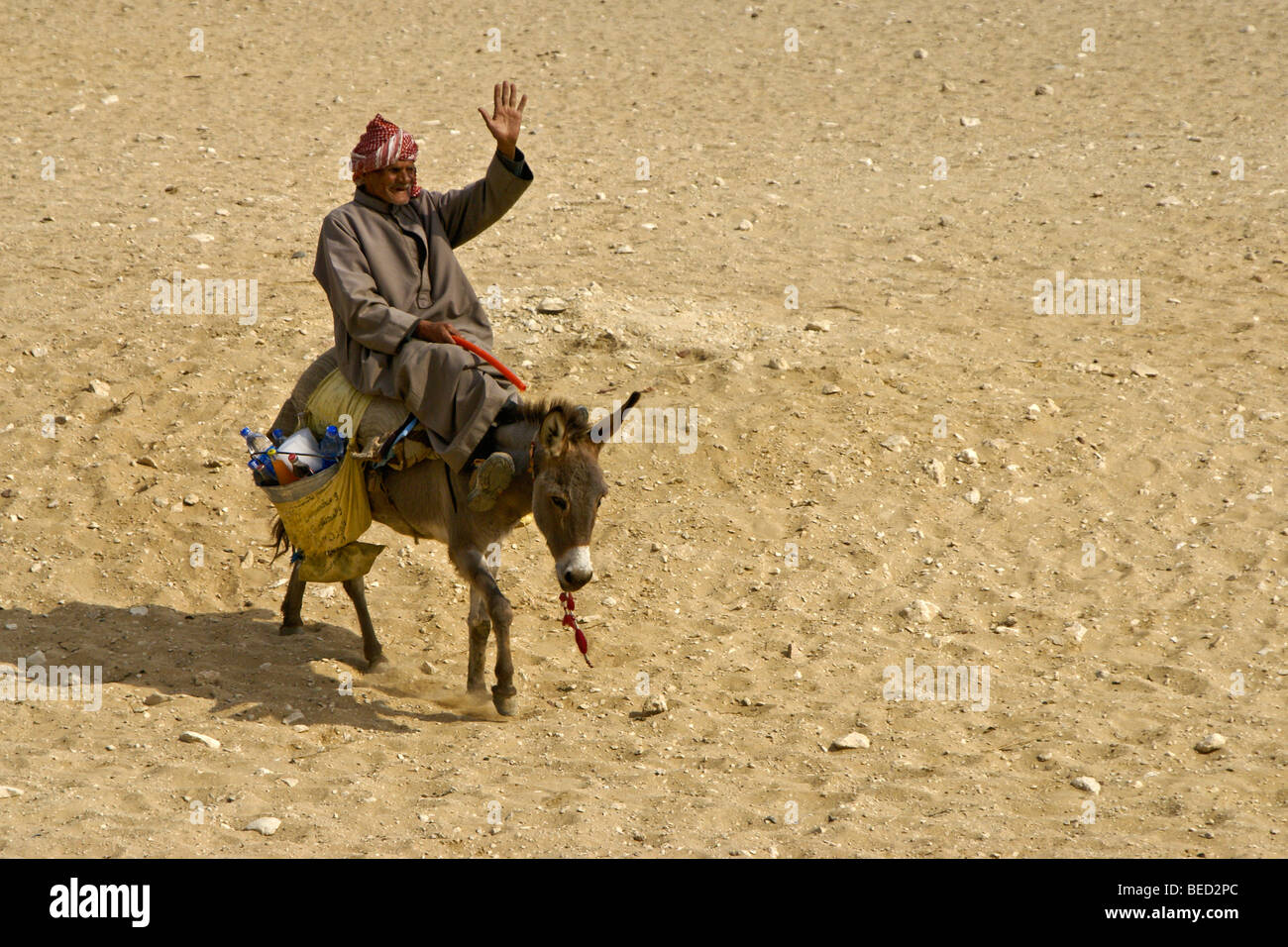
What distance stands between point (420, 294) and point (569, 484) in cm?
126

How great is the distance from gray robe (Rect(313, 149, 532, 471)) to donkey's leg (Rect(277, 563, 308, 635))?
4.21 feet

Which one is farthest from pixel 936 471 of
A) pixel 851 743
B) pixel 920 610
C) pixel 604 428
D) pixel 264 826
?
pixel 264 826

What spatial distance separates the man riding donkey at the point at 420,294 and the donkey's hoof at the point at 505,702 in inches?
33.5

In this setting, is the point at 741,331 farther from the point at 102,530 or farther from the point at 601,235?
the point at 102,530

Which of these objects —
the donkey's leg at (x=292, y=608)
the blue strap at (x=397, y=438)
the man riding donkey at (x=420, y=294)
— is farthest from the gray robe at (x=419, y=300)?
the donkey's leg at (x=292, y=608)

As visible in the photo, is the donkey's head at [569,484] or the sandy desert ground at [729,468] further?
the donkey's head at [569,484]

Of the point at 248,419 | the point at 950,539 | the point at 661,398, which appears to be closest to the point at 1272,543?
the point at 950,539

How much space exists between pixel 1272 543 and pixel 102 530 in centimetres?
629

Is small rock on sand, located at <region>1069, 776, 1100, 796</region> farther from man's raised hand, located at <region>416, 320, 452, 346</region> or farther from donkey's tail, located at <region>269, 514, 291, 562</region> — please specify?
donkey's tail, located at <region>269, 514, 291, 562</region>

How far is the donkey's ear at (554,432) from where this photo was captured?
505cm

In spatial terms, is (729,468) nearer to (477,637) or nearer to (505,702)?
(477,637)

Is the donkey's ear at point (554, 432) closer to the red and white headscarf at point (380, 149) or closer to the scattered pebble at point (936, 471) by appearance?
the red and white headscarf at point (380, 149)

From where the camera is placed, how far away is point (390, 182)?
18.4 ft

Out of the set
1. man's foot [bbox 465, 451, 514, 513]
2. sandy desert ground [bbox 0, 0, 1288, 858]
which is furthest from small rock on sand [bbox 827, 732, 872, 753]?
man's foot [bbox 465, 451, 514, 513]
